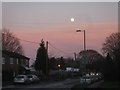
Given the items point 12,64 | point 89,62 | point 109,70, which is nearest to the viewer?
point 109,70

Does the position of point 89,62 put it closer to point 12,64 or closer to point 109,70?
point 12,64

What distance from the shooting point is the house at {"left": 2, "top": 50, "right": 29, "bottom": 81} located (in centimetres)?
6116

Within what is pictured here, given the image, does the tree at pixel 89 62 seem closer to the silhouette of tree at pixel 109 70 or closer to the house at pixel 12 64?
the silhouette of tree at pixel 109 70

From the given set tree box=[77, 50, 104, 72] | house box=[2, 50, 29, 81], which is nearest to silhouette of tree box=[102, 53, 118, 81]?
tree box=[77, 50, 104, 72]

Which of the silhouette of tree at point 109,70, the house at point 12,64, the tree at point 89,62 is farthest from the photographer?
the house at point 12,64

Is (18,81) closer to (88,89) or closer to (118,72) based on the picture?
(118,72)

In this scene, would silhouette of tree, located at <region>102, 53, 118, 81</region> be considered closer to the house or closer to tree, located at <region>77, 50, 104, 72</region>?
tree, located at <region>77, 50, 104, 72</region>

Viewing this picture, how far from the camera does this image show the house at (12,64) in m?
61.2

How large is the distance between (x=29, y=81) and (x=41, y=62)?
2894 centimetres

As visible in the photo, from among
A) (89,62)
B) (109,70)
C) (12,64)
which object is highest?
(109,70)

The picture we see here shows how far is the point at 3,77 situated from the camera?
54.2 metres

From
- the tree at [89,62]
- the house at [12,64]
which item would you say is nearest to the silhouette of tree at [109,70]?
the tree at [89,62]

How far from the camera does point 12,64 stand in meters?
69.2

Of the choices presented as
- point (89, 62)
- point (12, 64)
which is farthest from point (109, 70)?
point (89, 62)
